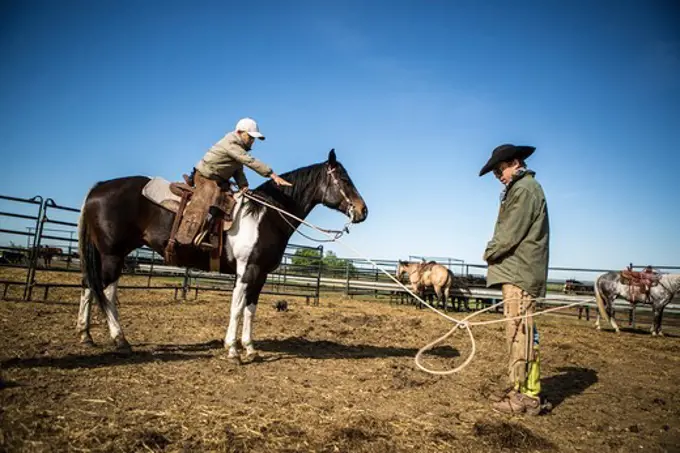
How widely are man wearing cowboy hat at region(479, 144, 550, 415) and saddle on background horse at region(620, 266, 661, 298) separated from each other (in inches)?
421

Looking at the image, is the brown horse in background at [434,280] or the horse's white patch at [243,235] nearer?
the horse's white patch at [243,235]

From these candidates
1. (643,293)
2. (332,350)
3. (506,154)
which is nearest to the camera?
(506,154)

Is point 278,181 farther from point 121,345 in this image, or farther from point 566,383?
point 566,383

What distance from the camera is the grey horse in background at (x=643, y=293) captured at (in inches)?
437

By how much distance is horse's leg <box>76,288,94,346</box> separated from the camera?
4668 mm

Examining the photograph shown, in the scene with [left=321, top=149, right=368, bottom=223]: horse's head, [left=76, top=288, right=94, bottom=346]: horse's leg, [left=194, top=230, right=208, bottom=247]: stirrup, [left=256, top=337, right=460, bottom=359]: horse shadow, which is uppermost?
[left=321, top=149, right=368, bottom=223]: horse's head

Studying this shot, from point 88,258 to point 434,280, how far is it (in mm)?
14169

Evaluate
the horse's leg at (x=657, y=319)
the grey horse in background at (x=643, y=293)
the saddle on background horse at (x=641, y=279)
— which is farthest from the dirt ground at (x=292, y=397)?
the saddle on background horse at (x=641, y=279)

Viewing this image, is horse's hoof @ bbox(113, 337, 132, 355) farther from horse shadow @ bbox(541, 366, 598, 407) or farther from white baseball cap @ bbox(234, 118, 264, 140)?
horse shadow @ bbox(541, 366, 598, 407)

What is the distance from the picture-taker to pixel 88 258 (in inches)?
192

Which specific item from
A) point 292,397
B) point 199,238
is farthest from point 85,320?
point 292,397

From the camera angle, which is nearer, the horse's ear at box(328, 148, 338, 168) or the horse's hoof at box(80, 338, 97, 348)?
the horse's hoof at box(80, 338, 97, 348)

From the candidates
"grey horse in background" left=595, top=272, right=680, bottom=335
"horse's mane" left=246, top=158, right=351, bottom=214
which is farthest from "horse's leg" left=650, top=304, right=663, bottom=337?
"horse's mane" left=246, top=158, right=351, bottom=214

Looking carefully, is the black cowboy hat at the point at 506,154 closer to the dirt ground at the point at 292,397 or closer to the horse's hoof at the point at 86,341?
the dirt ground at the point at 292,397
